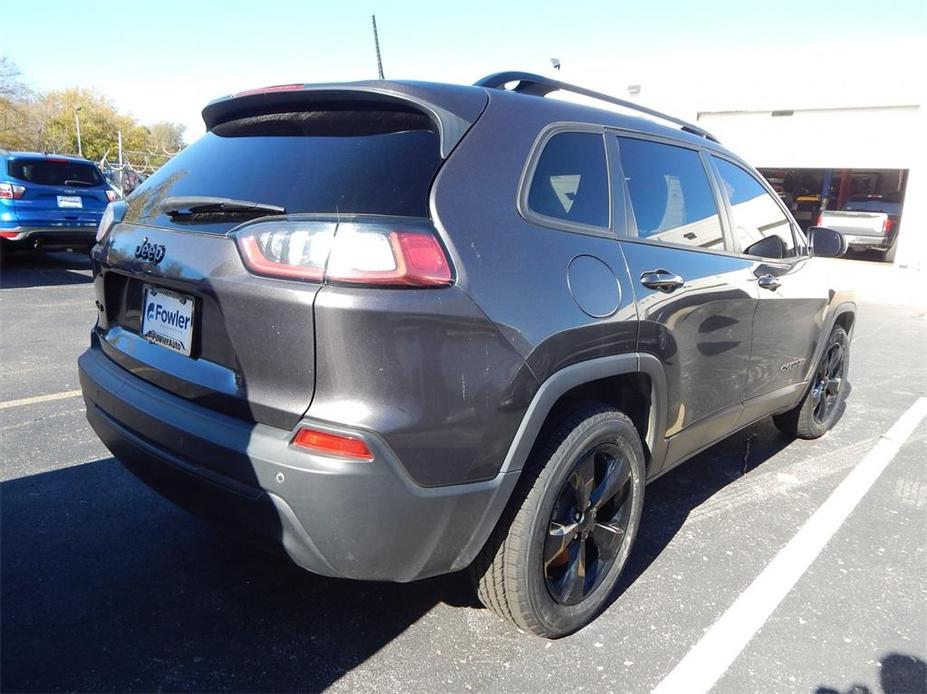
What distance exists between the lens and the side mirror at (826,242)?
420 cm

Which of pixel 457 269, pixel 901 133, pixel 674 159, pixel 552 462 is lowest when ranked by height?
pixel 552 462

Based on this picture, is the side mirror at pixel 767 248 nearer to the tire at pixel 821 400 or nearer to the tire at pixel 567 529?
the tire at pixel 821 400

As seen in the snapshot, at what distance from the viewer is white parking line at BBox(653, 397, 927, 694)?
2282mm

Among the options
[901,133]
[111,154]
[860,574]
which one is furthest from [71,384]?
[111,154]

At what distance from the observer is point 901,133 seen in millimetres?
16922

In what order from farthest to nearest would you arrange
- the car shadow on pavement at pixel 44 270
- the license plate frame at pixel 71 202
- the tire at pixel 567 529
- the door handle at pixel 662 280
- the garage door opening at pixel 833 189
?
the garage door opening at pixel 833 189
the license plate frame at pixel 71 202
the car shadow on pavement at pixel 44 270
the door handle at pixel 662 280
the tire at pixel 567 529

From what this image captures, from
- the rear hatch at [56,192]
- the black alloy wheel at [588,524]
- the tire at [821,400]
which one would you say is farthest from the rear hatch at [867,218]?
the black alloy wheel at [588,524]

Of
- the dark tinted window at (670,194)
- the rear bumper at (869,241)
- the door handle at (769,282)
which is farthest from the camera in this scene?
the rear bumper at (869,241)

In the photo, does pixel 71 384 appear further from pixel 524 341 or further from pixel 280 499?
pixel 524 341

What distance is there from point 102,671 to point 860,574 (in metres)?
2.89

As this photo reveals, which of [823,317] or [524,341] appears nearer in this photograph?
[524,341]

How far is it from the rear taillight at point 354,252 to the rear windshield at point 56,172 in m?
9.52

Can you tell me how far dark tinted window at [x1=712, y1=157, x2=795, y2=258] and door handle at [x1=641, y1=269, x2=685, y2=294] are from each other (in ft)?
2.85

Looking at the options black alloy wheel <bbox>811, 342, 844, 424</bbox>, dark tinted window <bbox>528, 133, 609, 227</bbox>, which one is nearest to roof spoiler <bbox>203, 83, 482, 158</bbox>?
dark tinted window <bbox>528, 133, 609, 227</bbox>
